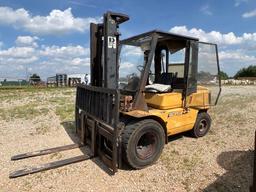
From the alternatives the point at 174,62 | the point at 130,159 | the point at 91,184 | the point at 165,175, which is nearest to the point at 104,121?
the point at 130,159

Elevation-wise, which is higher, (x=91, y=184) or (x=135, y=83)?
(x=135, y=83)

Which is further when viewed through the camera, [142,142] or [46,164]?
[142,142]

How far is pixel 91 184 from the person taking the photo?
4008 millimetres

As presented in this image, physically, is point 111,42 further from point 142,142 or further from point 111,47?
point 142,142

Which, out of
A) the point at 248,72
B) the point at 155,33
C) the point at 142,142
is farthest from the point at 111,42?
the point at 248,72

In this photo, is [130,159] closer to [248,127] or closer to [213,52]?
[213,52]

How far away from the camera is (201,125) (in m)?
6.61

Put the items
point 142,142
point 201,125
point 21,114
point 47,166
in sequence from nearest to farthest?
point 47,166 < point 142,142 < point 201,125 < point 21,114

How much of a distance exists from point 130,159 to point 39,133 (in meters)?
3.51

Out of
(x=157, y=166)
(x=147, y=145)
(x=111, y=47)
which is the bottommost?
(x=157, y=166)

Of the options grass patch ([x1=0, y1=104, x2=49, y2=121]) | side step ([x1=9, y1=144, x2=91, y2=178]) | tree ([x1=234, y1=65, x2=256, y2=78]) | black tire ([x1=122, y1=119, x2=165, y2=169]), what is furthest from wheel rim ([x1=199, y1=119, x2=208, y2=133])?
tree ([x1=234, y1=65, x2=256, y2=78])

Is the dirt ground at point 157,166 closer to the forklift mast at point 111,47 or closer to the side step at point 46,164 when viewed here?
the side step at point 46,164

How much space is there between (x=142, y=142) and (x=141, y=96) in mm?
906

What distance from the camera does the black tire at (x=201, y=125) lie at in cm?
635
